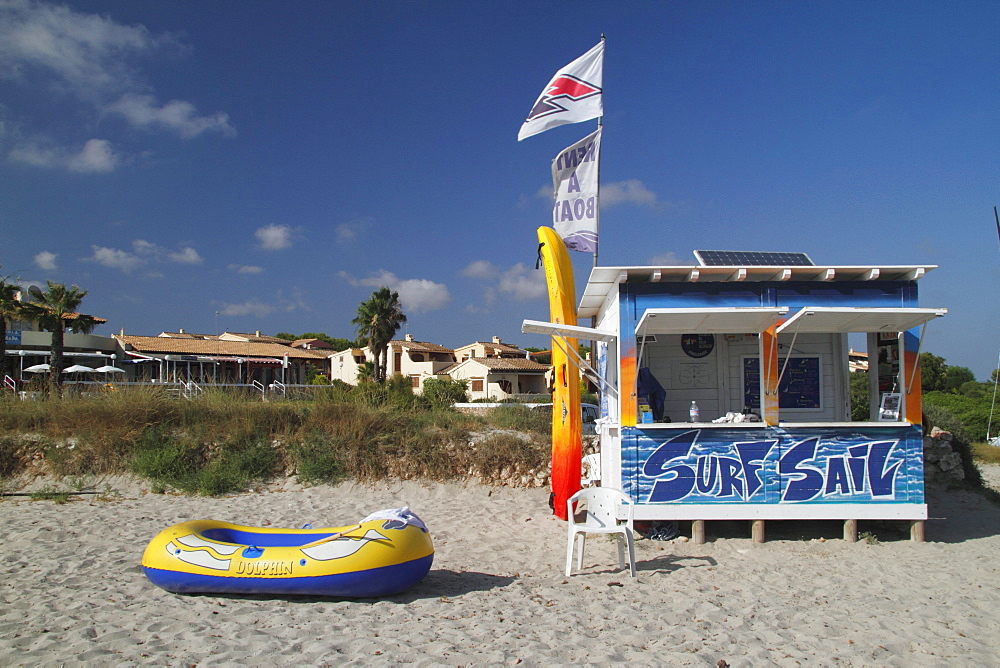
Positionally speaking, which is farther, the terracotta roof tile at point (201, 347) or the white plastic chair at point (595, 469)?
the terracotta roof tile at point (201, 347)

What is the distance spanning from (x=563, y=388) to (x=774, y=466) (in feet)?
10.3

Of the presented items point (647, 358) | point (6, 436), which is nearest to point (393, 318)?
point (6, 436)

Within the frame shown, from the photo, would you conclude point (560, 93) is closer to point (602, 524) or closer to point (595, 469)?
point (595, 469)

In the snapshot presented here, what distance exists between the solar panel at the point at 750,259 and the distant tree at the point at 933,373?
34.4 metres

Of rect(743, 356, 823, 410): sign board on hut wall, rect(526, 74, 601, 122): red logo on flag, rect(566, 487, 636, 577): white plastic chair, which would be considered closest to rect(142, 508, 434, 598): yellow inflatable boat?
rect(566, 487, 636, 577): white plastic chair

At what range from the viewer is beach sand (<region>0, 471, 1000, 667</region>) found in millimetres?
4891

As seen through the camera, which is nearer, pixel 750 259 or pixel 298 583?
pixel 298 583

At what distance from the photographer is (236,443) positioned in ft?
39.7

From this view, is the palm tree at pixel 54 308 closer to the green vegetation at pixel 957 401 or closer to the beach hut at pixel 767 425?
the beach hut at pixel 767 425

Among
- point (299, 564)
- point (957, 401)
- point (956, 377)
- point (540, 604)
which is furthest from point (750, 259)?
point (956, 377)

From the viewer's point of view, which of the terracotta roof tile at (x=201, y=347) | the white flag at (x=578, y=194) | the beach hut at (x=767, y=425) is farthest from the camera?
the terracotta roof tile at (x=201, y=347)

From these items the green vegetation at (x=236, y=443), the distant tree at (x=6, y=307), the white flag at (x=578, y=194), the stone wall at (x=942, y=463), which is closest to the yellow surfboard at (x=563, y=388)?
the white flag at (x=578, y=194)

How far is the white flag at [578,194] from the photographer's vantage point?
10820mm

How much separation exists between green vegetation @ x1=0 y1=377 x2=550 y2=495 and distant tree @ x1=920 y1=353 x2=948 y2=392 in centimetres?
3509
